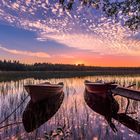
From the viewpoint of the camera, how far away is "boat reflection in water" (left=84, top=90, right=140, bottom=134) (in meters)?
11.5

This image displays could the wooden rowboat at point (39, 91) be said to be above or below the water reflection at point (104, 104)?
above

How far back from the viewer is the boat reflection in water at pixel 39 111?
1141cm

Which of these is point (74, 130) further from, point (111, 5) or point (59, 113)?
point (111, 5)

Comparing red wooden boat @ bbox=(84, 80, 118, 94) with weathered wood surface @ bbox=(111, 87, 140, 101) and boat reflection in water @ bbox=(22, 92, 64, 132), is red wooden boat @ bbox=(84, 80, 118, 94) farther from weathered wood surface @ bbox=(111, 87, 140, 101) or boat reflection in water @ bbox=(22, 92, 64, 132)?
boat reflection in water @ bbox=(22, 92, 64, 132)

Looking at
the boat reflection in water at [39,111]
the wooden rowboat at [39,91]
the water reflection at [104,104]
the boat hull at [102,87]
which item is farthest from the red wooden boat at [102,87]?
the wooden rowboat at [39,91]

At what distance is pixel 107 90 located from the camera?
625 inches

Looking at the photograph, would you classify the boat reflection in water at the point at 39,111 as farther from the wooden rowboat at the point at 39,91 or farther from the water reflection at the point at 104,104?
the water reflection at the point at 104,104

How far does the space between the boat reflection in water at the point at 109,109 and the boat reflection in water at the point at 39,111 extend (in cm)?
196

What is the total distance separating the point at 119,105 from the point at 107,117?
10.1ft

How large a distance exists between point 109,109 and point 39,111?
12.0 ft

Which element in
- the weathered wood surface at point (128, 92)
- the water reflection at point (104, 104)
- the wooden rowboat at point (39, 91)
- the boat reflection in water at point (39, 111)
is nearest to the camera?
the boat reflection in water at point (39, 111)

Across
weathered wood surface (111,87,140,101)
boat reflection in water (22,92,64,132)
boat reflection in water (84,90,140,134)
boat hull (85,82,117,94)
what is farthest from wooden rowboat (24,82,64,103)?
weathered wood surface (111,87,140,101)

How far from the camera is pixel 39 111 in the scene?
565 inches

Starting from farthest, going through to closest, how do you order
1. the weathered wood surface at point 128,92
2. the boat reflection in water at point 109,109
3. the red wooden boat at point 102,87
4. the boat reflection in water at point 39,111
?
the red wooden boat at point 102,87 < the weathered wood surface at point 128,92 < the boat reflection in water at point 109,109 < the boat reflection in water at point 39,111
